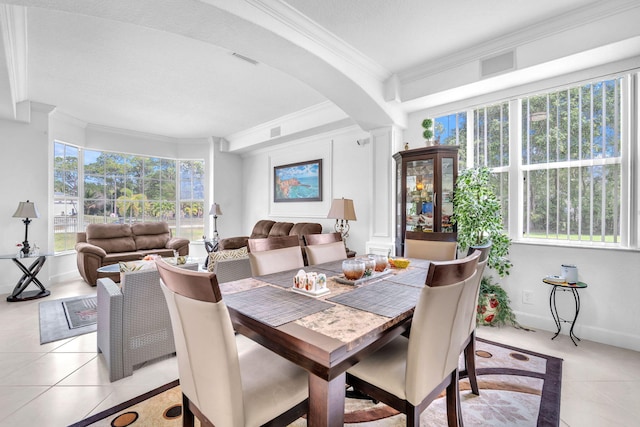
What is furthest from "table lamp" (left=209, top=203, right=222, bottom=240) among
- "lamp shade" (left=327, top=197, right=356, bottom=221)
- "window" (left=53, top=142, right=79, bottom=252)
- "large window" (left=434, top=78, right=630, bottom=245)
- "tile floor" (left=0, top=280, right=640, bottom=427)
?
"large window" (left=434, top=78, right=630, bottom=245)

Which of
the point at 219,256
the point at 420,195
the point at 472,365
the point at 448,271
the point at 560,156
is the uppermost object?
the point at 560,156

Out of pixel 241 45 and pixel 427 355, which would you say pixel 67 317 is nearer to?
pixel 241 45

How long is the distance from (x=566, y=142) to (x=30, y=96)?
6.80 metres

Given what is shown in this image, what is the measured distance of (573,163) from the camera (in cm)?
292

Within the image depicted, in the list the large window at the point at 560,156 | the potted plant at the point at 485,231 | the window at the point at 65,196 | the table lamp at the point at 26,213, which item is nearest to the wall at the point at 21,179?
the table lamp at the point at 26,213

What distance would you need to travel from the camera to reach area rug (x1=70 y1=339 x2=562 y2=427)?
67.7 inches

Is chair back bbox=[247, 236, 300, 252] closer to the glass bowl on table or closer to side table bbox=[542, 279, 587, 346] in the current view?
the glass bowl on table

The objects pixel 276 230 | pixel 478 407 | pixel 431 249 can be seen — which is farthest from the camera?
pixel 276 230

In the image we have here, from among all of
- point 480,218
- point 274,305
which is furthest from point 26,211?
point 480,218

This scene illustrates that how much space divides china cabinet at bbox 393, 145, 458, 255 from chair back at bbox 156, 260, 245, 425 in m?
→ 2.55

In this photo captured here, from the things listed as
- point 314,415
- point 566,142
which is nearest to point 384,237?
point 566,142

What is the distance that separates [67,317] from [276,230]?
9.96ft

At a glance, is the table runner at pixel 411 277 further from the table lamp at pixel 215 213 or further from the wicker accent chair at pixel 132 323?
the table lamp at pixel 215 213

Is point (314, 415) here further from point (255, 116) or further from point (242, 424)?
point (255, 116)
